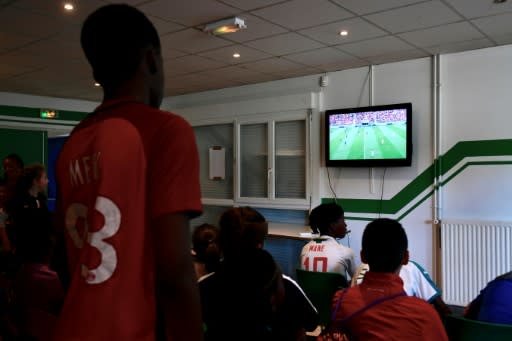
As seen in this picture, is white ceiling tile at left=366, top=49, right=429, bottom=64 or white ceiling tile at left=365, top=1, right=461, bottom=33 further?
white ceiling tile at left=366, top=49, right=429, bottom=64

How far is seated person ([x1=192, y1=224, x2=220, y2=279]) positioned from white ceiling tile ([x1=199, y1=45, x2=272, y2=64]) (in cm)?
259

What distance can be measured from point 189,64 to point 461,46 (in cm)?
Answer: 279

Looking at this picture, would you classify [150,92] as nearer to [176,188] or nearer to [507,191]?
[176,188]

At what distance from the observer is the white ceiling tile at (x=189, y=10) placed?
133 inches

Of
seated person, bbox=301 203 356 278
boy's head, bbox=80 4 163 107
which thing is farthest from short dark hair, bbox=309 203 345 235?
boy's head, bbox=80 4 163 107

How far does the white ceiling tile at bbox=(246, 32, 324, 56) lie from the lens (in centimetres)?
422

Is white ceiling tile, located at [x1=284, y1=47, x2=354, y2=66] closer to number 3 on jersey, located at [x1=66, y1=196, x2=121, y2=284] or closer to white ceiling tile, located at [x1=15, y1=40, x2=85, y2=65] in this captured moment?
white ceiling tile, located at [x1=15, y1=40, x2=85, y2=65]

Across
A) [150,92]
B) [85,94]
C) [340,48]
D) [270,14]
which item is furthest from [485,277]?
[85,94]

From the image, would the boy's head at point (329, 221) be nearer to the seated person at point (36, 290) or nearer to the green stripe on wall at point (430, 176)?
the green stripe on wall at point (430, 176)

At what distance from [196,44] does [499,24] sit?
2.61 metres

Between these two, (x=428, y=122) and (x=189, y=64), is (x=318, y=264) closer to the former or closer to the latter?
(x=428, y=122)

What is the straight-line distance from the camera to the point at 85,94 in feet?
22.8

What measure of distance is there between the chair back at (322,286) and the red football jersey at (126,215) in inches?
82.1

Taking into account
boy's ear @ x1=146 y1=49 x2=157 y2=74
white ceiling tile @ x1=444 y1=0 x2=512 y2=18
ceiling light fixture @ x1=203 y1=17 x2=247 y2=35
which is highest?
white ceiling tile @ x1=444 y1=0 x2=512 y2=18
